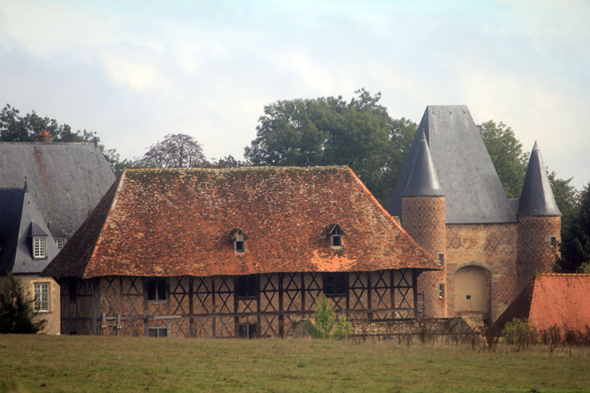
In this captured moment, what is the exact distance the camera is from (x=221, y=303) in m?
30.8

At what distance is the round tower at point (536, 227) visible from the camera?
40.2 metres

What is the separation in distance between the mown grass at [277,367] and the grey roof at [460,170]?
1837 centimetres

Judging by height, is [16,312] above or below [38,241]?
below

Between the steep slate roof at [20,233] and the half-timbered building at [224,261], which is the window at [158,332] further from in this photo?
the steep slate roof at [20,233]

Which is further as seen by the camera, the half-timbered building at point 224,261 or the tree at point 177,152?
the tree at point 177,152

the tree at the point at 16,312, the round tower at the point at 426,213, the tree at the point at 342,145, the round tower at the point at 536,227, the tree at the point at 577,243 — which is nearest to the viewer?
the tree at the point at 16,312

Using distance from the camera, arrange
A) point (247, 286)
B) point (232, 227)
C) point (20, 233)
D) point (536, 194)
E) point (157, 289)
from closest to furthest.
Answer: point (157, 289) < point (247, 286) < point (232, 227) < point (20, 233) < point (536, 194)

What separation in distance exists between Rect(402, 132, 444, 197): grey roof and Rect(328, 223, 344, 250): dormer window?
757 cm

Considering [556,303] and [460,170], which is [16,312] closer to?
[556,303]

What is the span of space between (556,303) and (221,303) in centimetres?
1142

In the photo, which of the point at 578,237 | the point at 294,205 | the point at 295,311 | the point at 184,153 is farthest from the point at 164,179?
the point at 184,153

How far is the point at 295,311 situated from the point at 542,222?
15082 millimetres

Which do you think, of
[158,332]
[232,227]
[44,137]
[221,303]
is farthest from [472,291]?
[44,137]

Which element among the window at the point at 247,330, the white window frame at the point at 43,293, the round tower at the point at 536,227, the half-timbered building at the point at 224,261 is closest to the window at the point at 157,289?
the half-timbered building at the point at 224,261
